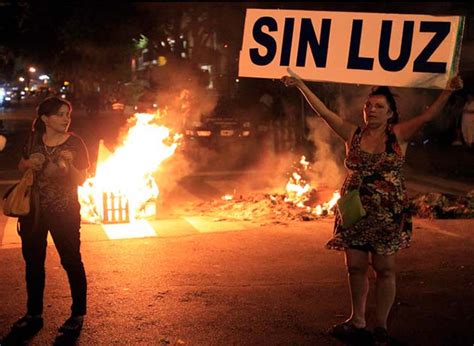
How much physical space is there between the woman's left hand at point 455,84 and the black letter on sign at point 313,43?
3.19ft

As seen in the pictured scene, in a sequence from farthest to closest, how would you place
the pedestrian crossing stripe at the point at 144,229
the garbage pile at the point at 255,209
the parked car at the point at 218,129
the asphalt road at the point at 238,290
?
1. the parked car at the point at 218,129
2. the garbage pile at the point at 255,209
3. the pedestrian crossing stripe at the point at 144,229
4. the asphalt road at the point at 238,290

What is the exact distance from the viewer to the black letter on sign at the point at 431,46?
15.3ft

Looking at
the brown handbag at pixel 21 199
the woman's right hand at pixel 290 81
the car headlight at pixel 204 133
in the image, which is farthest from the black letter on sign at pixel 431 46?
the car headlight at pixel 204 133

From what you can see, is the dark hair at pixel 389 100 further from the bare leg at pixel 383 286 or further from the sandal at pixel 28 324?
the sandal at pixel 28 324

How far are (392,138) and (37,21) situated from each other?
22654mm

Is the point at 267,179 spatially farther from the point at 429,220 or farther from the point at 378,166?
the point at 378,166

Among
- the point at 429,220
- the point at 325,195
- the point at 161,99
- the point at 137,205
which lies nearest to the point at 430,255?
the point at 429,220

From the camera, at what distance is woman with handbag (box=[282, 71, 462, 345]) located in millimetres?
4230

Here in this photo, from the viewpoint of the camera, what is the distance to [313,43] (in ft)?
16.2

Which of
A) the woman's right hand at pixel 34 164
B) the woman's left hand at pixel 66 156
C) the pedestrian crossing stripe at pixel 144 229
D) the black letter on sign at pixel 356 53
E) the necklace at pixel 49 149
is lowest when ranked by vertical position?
the pedestrian crossing stripe at pixel 144 229

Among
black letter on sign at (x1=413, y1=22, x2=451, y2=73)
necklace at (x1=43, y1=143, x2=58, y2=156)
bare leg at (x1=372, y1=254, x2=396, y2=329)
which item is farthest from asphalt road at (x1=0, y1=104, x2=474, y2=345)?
black letter on sign at (x1=413, y1=22, x2=451, y2=73)

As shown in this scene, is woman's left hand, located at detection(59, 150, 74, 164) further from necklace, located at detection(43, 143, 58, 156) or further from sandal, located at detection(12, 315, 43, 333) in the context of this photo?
sandal, located at detection(12, 315, 43, 333)

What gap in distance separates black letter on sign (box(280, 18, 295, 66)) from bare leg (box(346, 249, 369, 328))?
5.04 feet

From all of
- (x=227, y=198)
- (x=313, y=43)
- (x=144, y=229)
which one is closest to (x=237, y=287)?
(x=313, y=43)
